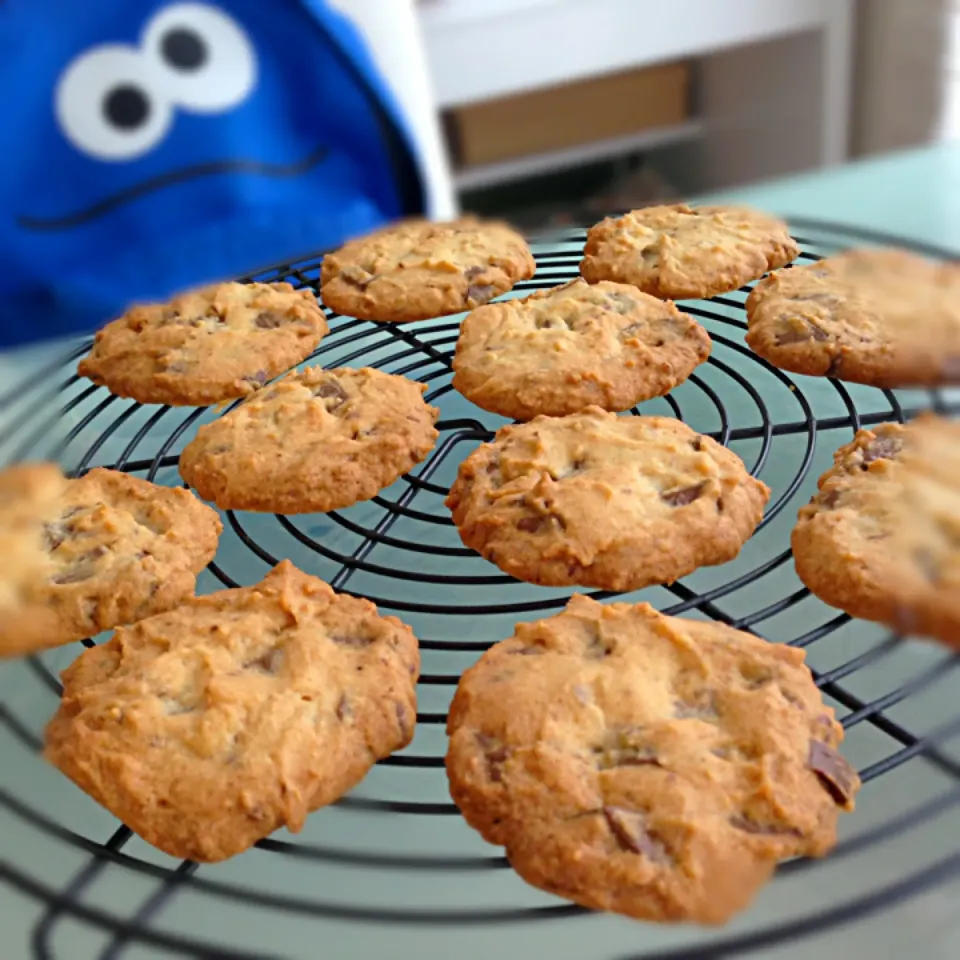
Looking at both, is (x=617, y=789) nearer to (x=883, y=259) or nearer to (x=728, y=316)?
(x=883, y=259)

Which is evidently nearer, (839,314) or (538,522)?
(538,522)

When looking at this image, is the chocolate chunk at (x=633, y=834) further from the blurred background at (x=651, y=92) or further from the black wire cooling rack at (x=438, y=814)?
the blurred background at (x=651, y=92)

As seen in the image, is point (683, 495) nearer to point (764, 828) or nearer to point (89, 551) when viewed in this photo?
point (764, 828)

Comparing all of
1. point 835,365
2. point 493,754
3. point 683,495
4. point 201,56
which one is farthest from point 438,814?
point 201,56

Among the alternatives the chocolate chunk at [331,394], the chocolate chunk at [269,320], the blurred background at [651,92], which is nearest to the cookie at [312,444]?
the chocolate chunk at [331,394]

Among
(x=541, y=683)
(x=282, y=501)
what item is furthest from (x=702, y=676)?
(x=282, y=501)

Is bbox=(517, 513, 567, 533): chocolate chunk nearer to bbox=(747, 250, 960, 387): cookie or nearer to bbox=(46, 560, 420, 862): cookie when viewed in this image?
bbox=(46, 560, 420, 862): cookie

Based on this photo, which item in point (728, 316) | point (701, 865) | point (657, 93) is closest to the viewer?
point (701, 865)
